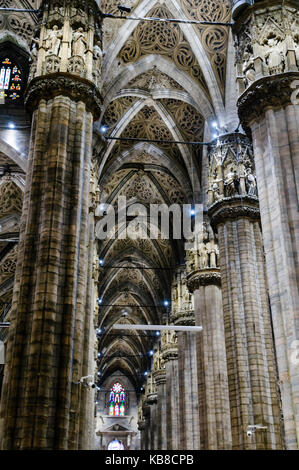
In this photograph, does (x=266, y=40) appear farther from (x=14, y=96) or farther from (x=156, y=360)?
(x=156, y=360)

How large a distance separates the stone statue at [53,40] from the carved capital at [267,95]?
4271 millimetres

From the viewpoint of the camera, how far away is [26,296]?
10.1 metres

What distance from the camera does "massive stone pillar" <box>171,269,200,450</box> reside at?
73.7 feet

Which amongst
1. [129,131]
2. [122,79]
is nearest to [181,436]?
[129,131]

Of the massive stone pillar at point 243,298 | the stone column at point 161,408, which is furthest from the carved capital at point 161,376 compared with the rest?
the massive stone pillar at point 243,298

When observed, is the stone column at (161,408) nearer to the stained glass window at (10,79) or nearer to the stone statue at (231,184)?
the stone statue at (231,184)

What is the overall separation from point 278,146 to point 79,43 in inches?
200

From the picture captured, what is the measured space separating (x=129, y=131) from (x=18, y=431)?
16235 millimetres

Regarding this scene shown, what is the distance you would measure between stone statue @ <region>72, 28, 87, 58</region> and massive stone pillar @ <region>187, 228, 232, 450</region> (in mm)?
9778

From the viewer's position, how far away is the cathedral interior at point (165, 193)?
9.80m

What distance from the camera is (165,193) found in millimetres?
26234

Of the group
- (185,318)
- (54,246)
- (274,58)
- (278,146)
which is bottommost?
(54,246)

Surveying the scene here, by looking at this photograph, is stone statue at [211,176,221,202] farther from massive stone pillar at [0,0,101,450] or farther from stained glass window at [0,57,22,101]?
stained glass window at [0,57,22,101]

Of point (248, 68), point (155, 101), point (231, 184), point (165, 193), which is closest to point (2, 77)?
point (155, 101)
